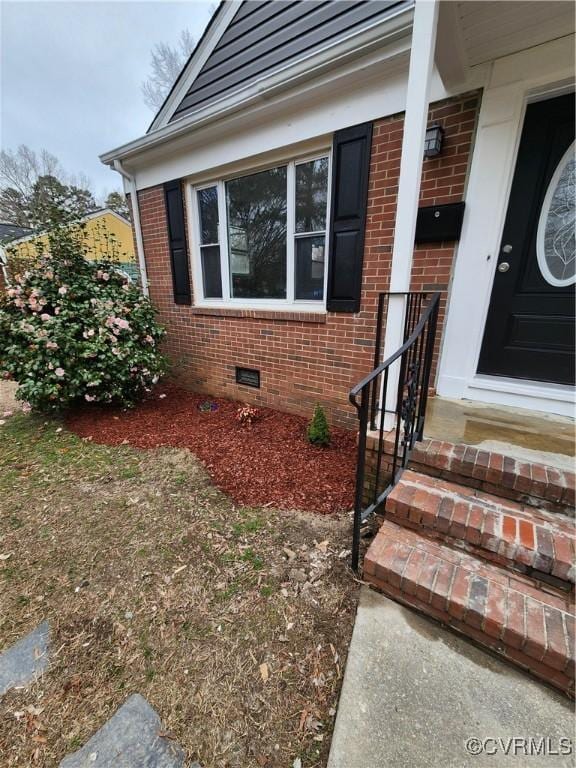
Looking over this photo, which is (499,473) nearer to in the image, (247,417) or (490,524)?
(490,524)

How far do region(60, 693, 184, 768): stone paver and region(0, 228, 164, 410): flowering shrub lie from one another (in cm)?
291

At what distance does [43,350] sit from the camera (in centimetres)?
332

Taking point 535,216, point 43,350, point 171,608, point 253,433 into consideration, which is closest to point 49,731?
point 171,608

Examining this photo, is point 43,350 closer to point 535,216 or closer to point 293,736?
point 293,736

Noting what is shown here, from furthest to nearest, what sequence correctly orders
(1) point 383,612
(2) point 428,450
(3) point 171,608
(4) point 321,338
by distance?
(4) point 321,338
(2) point 428,450
(3) point 171,608
(1) point 383,612

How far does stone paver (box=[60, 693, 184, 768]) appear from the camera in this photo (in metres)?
1.07

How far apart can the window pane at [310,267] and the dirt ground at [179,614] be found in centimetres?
211

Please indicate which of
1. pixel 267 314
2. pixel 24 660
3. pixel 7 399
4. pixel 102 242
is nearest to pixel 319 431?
pixel 267 314

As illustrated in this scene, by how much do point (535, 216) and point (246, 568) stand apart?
9.82 ft

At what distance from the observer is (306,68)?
99.9 inches

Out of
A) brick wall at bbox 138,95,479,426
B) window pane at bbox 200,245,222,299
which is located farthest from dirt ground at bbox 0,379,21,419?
window pane at bbox 200,245,222,299

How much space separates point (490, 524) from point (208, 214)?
13.8 ft

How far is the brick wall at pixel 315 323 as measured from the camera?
2430 millimetres

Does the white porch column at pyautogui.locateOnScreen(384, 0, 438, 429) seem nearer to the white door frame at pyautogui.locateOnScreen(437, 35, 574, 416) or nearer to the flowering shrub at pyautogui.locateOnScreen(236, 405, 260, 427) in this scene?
the white door frame at pyautogui.locateOnScreen(437, 35, 574, 416)
